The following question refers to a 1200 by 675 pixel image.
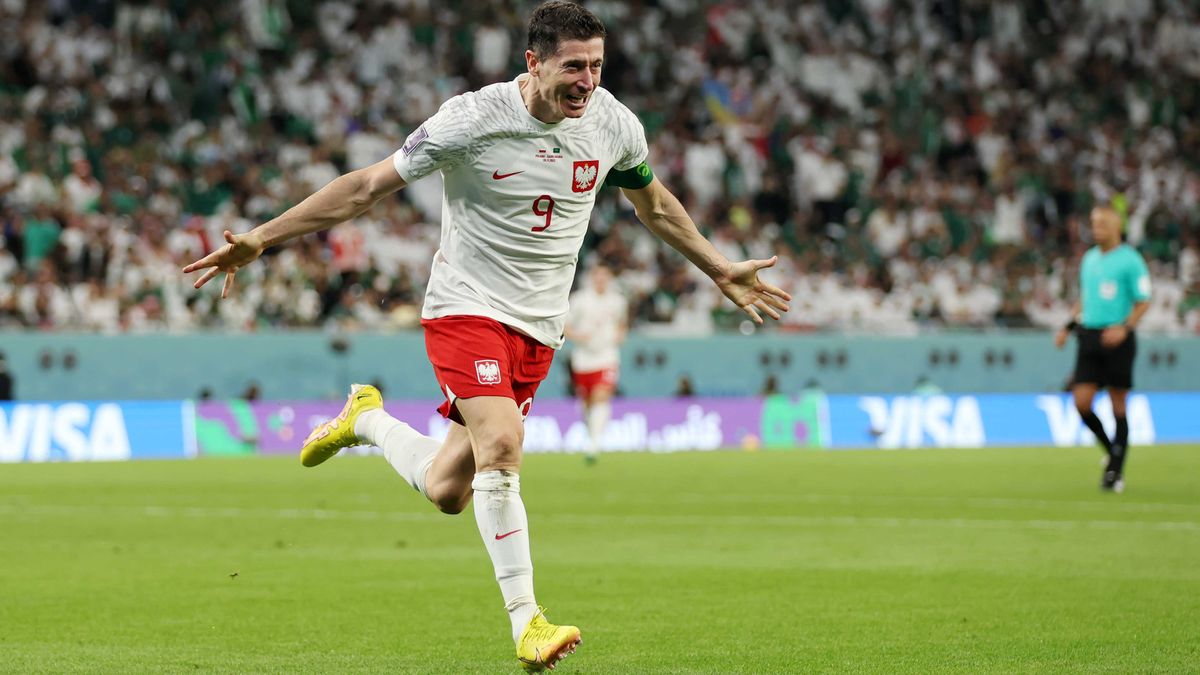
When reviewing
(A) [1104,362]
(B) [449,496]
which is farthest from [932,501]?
(B) [449,496]

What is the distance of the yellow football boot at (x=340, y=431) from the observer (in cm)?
836

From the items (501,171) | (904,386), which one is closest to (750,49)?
(904,386)

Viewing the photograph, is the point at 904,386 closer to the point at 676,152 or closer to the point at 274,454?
the point at 676,152

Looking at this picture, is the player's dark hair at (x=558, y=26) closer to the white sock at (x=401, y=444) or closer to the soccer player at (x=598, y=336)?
the white sock at (x=401, y=444)

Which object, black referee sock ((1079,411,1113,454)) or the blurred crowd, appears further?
the blurred crowd

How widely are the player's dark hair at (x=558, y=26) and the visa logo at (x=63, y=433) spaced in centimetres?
1636

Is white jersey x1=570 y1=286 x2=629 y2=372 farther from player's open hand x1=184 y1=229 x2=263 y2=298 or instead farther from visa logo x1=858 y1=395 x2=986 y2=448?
player's open hand x1=184 y1=229 x2=263 y2=298

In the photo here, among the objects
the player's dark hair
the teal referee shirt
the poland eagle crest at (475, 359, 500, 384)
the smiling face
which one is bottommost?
the poland eagle crest at (475, 359, 500, 384)

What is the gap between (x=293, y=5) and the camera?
97.2 feet

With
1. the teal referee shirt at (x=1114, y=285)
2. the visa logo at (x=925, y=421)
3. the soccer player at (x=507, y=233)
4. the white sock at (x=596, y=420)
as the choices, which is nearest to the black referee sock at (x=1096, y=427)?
the teal referee shirt at (x=1114, y=285)

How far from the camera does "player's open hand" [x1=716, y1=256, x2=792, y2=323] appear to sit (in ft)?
24.8

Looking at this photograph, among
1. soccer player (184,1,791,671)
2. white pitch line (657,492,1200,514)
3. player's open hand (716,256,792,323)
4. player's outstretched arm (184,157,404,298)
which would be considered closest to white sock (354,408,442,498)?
soccer player (184,1,791,671)

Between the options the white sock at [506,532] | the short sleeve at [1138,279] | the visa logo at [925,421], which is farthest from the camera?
the visa logo at [925,421]

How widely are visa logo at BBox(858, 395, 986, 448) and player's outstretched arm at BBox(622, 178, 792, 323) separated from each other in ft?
64.7
